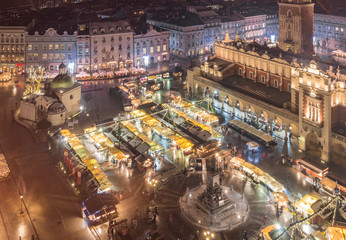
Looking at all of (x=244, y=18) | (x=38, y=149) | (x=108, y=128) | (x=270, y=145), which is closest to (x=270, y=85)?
(x=270, y=145)

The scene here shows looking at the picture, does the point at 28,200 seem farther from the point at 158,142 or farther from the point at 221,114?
the point at 221,114

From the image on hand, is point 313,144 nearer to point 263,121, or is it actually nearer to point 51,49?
point 263,121

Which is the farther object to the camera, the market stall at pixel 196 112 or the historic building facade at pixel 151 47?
the historic building facade at pixel 151 47

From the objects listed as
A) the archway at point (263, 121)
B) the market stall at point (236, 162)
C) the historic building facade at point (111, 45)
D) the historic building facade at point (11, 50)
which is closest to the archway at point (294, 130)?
the archway at point (263, 121)

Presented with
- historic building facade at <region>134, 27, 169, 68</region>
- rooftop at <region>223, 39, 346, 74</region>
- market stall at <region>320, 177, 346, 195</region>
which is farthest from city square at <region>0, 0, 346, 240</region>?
historic building facade at <region>134, 27, 169, 68</region>

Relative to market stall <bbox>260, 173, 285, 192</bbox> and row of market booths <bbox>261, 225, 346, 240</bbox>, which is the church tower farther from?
row of market booths <bbox>261, 225, 346, 240</bbox>

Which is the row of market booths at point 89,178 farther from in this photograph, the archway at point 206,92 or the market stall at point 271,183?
the archway at point 206,92

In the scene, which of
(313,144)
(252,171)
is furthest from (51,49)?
(313,144)
